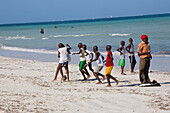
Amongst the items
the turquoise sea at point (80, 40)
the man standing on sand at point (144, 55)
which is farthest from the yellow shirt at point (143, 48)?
the turquoise sea at point (80, 40)

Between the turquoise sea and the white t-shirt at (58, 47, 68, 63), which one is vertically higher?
the turquoise sea

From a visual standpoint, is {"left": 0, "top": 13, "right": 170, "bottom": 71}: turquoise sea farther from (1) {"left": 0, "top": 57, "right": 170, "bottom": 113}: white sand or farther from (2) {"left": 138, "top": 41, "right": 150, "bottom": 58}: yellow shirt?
(1) {"left": 0, "top": 57, "right": 170, "bottom": 113}: white sand

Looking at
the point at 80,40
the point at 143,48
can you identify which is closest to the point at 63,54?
the point at 143,48

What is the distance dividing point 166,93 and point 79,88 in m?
2.67

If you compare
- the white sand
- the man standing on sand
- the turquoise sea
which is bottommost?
the white sand

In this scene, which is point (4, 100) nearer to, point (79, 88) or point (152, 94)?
point (79, 88)

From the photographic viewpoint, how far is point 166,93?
8414 mm

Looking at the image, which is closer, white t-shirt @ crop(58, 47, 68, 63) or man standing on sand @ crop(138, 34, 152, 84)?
man standing on sand @ crop(138, 34, 152, 84)

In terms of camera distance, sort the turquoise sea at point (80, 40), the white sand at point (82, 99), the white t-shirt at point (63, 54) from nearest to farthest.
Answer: the white sand at point (82, 99), the white t-shirt at point (63, 54), the turquoise sea at point (80, 40)

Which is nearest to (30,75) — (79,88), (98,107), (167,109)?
(79,88)

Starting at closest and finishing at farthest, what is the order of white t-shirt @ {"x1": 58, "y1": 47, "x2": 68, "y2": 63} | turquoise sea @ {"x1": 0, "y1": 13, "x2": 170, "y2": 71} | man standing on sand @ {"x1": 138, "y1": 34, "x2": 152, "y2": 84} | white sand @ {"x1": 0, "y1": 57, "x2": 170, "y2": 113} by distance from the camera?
white sand @ {"x1": 0, "y1": 57, "x2": 170, "y2": 113}, man standing on sand @ {"x1": 138, "y1": 34, "x2": 152, "y2": 84}, white t-shirt @ {"x1": 58, "y1": 47, "x2": 68, "y2": 63}, turquoise sea @ {"x1": 0, "y1": 13, "x2": 170, "y2": 71}

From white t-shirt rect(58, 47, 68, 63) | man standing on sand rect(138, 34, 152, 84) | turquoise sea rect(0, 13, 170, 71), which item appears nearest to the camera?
man standing on sand rect(138, 34, 152, 84)

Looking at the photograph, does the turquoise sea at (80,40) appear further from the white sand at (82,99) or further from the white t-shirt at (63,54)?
the white sand at (82,99)

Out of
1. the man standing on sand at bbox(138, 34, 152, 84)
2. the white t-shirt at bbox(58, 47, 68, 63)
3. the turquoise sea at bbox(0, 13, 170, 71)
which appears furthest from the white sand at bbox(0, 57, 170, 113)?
the turquoise sea at bbox(0, 13, 170, 71)
